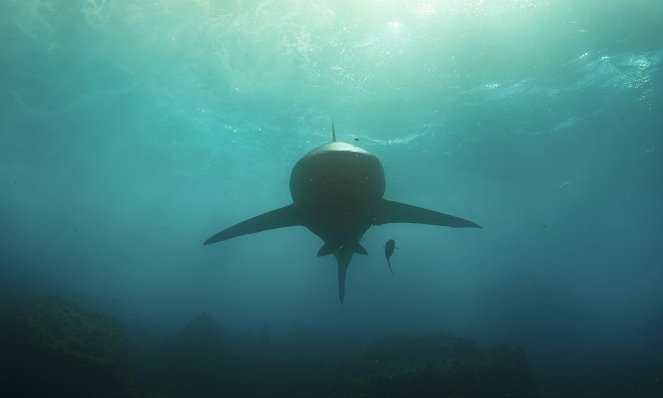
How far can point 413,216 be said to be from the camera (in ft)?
26.5

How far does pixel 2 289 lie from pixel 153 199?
53.6 feet

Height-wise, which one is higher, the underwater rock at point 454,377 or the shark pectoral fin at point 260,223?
the shark pectoral fin at point 260,223

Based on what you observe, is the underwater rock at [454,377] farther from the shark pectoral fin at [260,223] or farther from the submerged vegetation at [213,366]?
the shark pectoral fin at [260,223]

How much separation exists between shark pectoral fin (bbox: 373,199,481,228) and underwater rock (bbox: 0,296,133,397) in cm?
1001

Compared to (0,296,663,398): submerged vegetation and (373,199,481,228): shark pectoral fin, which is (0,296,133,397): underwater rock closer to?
(0,296,663,398): submerged vegetation

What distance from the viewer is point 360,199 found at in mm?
5383

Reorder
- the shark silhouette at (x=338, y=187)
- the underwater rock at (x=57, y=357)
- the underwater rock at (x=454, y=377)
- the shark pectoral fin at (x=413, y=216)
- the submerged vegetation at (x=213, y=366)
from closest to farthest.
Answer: the shark silhouette at (x=338, y=187), the shark pectoral fin at (x=413, y=216), the underwater rock at (x=57, y=357), the submerged vegetation at (x=213, y=366), the underwater rock at (x=454, y=377)

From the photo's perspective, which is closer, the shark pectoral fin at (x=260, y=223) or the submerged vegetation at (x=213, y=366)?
the shark pectoral fin at (x=260, y=223)

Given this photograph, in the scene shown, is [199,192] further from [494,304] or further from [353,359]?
[494,304]

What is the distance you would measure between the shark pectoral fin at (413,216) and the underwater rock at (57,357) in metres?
10.0

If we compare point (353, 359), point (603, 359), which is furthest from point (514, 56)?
point (603, 359)

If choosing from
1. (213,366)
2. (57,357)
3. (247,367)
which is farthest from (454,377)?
(57,357)

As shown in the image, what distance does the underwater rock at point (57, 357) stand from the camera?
10000 mm

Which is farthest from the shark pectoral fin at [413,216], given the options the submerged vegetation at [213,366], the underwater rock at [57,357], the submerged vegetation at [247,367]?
the underwater rock at [57,357]
